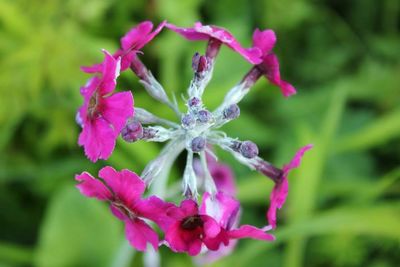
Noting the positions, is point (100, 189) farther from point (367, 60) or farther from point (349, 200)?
point (367, 60)

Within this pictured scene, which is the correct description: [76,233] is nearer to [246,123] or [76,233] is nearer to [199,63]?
[246,123]

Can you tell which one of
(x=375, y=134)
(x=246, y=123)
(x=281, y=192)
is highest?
(x=375, y=134)

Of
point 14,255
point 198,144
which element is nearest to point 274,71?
point 198,144

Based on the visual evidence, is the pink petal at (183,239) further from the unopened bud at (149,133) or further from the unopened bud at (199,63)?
the unopened bud at (199,63)

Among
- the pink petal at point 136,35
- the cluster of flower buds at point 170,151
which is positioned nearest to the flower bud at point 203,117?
the cluster of flower buds at point 170,151

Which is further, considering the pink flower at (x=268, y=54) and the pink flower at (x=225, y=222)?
the pink flower at (x=268, y=54)

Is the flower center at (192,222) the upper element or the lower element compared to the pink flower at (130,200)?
upper
